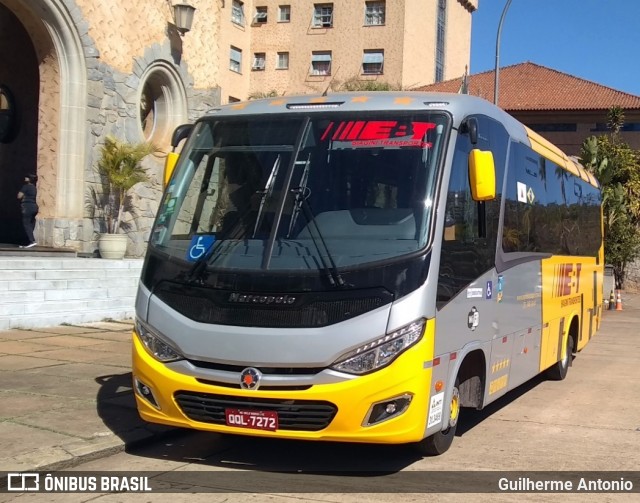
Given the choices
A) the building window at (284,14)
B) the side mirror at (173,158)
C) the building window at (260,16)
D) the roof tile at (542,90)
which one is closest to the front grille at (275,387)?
the side mirror at (173,158)

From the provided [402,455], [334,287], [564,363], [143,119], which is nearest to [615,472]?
[402,455]

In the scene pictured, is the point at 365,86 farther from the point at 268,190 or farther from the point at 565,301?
the point at 268,190

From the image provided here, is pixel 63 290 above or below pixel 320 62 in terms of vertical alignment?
below

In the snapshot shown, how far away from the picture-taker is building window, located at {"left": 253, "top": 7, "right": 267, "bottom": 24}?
5581cm

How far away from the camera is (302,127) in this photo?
6.66 metres

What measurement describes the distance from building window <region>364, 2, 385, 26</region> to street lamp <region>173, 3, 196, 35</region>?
3582cm

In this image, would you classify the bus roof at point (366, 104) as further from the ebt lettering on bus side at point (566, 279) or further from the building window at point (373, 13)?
the building window at point (373, 13)

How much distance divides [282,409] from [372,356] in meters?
0.72

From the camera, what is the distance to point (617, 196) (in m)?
35.5

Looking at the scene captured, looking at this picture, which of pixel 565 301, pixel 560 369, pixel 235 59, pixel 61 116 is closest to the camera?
pixel 565 301

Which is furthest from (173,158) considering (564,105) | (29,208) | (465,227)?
(564,105)

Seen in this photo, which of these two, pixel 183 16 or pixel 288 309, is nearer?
pixel 288 309

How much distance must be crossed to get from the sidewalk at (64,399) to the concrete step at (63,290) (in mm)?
405

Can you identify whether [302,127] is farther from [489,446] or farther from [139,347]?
[489,446]
